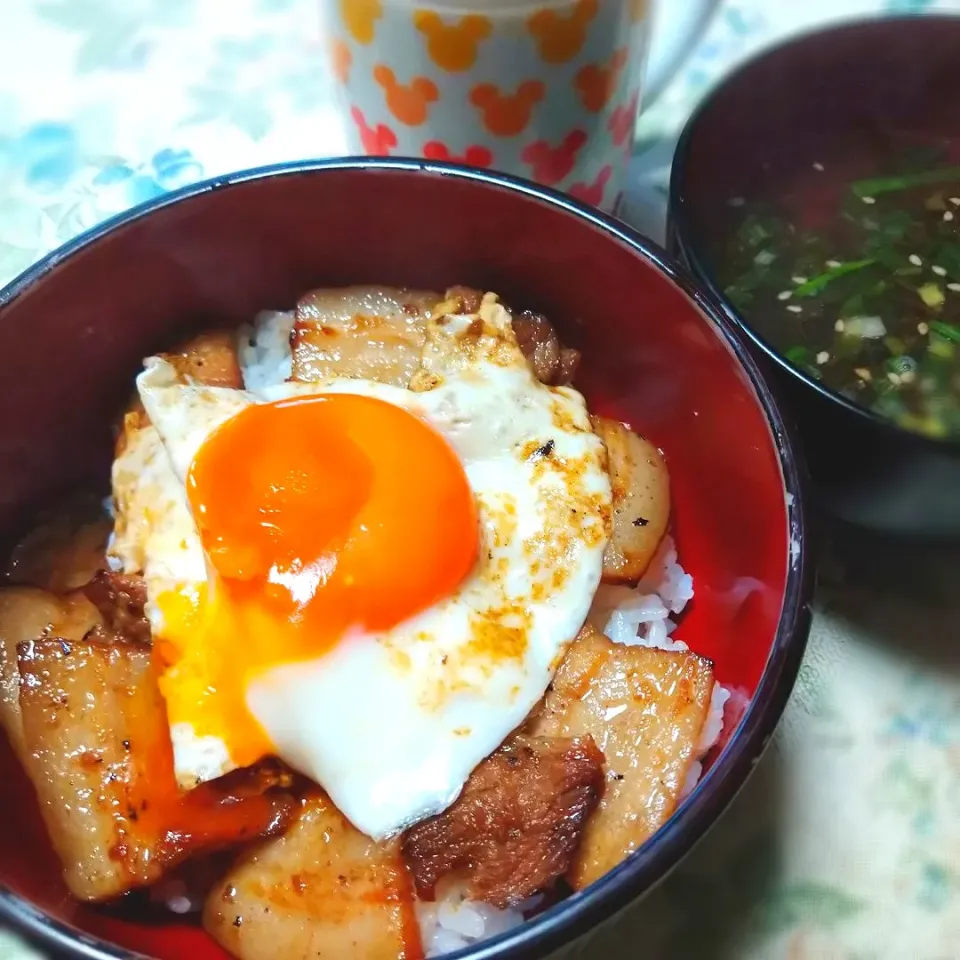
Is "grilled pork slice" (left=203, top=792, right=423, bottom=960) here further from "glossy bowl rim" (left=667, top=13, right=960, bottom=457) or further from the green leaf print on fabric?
"glossy bowl rim" (left=667, top=13, right=960, bottom=457)

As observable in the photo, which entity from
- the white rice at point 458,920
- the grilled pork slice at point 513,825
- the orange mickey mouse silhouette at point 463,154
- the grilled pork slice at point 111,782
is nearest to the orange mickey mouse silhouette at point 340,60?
the orange mickey mouse silhouette at point 463,154

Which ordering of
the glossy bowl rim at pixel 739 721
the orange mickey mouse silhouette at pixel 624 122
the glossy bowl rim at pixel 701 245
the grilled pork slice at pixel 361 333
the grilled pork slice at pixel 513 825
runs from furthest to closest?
1. the orange mickey mouse silhouette at pixel 624 122
2. the grilled pork slice at pixel 361 333
3. the glossy bowl rim at pixel 701 245
4. the grilled pork slice at pixel 513 825
5. the glossy bowl rim at pixel 739 721

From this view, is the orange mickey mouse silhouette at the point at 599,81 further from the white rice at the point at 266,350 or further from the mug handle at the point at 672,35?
the white rice at the point at 266,350

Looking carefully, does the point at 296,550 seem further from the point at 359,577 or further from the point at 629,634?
the point at 629,634

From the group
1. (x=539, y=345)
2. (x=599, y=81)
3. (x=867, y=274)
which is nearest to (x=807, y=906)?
(x=539, y=345)

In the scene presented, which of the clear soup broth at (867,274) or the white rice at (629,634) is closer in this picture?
the white rice at (629,634)

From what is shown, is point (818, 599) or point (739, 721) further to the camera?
point (818, 599)

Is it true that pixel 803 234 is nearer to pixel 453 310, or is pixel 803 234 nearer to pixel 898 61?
pixel 898 61
